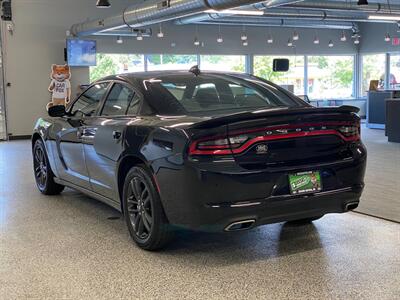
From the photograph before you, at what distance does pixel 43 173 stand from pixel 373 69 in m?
16.9

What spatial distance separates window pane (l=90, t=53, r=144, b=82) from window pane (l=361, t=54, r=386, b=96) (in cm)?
907

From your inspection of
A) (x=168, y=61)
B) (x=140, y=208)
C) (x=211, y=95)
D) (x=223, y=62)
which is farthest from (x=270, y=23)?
(x=140, y=208)

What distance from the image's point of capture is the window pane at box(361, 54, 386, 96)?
1958 centimetres

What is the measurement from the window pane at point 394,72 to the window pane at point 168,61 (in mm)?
7489

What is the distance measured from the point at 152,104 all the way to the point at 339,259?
1.75 meters

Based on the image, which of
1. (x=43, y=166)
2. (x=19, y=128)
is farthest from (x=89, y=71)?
(x=43, y=166)

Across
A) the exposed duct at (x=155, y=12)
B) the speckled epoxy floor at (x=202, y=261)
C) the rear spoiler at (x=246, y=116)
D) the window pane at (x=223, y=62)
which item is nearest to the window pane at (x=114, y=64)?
the exposed duct at (x=155, y=12)

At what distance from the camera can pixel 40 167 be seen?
6059mm

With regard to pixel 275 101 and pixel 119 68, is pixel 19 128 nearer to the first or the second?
pixel 119 68

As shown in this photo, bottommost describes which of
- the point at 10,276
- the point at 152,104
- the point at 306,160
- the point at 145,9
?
the point at 10,276

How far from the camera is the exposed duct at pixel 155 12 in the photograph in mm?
8424

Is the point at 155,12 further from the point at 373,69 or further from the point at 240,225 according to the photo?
the point at 373,69

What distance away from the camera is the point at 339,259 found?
359cm

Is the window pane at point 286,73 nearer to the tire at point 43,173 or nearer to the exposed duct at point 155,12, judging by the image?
the exposed duct at point 155,12
